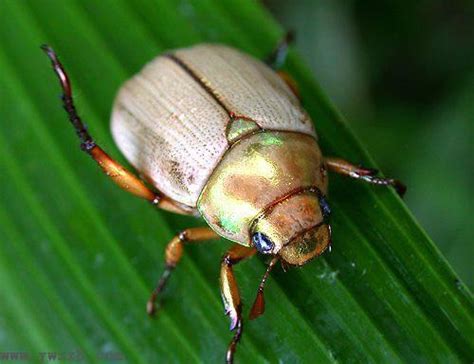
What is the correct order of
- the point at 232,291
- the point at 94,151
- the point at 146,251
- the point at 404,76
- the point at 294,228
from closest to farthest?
the point at 294,228
the point at 232,291
the point at 94,151
the point at 146,251
the point at 404,76

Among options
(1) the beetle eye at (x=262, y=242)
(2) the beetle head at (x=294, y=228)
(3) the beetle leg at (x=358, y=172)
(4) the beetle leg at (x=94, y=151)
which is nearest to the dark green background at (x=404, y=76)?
(3) the beetle leg at (x=358, y=172)

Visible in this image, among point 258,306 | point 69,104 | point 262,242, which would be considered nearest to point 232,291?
point 258,306

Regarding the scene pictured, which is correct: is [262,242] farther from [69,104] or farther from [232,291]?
[69,104]

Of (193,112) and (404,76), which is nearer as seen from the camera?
(193,112)

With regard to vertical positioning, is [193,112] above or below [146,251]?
above

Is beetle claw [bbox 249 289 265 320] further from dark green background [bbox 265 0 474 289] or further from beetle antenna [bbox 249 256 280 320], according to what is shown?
dark green background [bbox 265 0 474 289]

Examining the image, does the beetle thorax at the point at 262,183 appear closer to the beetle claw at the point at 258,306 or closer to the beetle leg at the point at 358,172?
the beetle leg at the point at 358,172
